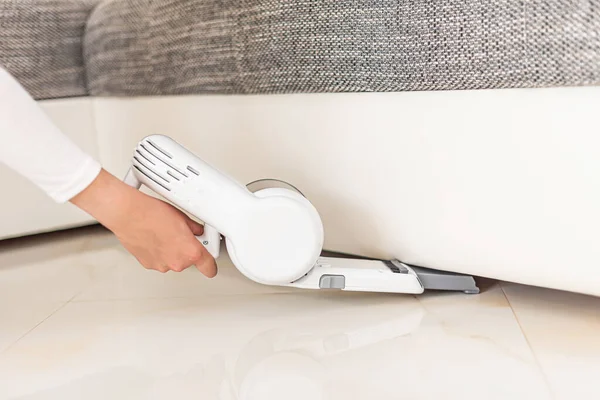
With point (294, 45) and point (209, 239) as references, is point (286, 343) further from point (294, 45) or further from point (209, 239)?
point (294, 45)

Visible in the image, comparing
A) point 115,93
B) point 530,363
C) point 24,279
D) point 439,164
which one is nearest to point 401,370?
point 530,363

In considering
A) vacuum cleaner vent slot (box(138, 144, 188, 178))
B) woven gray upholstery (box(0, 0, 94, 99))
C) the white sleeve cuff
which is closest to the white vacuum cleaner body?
vacuum cleaner vent slot (box(138, 144, 188, 178))

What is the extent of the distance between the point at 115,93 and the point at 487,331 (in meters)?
0.84

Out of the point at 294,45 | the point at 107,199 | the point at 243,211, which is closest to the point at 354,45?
the point at 294,45

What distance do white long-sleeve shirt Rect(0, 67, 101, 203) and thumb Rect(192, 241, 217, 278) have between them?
0.16 meters

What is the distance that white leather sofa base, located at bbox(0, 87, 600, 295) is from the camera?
764 mm

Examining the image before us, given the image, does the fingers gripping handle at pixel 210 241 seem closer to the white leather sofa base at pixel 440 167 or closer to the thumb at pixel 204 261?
the thumb at pixel 204 261

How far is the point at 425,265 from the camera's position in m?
0.93

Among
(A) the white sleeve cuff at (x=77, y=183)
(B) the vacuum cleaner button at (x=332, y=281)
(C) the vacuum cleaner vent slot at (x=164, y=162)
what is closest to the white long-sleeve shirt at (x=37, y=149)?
(A) the white sleeve cuff at (x=77, y=183)

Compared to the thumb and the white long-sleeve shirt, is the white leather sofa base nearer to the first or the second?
the thumb

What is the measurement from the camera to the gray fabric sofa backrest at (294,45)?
2.44 feet

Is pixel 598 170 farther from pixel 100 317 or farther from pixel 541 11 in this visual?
pixel 100 317

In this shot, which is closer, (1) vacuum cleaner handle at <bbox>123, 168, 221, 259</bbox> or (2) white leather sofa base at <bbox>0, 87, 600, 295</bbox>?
(2) white leather sofa base at <bbox>0, 87, 600, 295</bbox>

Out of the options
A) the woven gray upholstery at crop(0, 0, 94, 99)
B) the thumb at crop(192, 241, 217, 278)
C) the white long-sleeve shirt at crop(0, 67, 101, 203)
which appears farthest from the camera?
the woven gray upholstery at crop(0, 0, 94, 99)
